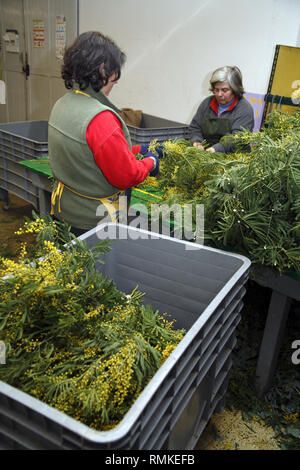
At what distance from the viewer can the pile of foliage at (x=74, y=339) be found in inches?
33.7

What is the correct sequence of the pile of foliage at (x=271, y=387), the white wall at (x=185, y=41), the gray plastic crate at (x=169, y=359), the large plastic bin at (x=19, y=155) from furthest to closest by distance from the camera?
the white wall at (x=185, y=41) < the large plastic bin at (x=19, y=155) < the pile of foliage at (x=271, y=387) < the gray plastic crate at (x=169, y=359)

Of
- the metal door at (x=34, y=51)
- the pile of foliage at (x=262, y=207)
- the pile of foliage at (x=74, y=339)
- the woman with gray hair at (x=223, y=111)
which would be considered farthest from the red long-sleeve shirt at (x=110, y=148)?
the metal door at (x=34, y=51)

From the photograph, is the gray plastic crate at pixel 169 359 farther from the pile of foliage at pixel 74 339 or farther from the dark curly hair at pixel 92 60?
the dark curly hair at pixel 92 60

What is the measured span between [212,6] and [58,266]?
336 cm

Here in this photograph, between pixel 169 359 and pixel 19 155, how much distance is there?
258 centimetres

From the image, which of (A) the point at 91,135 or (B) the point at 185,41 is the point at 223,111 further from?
(A) the point at 91,135

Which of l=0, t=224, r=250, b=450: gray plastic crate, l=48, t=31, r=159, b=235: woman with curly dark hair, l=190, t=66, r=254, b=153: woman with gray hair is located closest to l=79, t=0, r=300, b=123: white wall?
l=190, t=66, r=254, b=153: woman with gray hair

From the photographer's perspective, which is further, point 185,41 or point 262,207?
point 185,41

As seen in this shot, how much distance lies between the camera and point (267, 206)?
1.37 m

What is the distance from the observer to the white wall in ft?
10.3

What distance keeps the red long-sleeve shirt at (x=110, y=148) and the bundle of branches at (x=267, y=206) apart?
41cm

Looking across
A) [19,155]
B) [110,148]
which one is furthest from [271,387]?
[19,155]

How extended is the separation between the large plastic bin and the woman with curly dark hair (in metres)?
1.17
